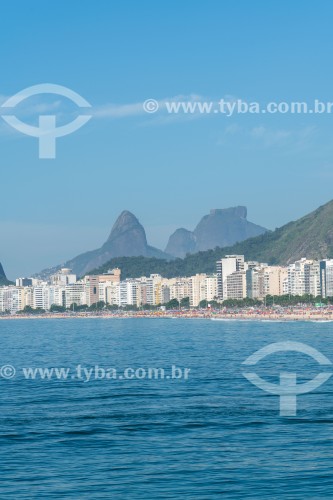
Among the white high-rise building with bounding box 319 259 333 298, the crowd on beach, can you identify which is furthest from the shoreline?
the white high-rise building with bounding box 319 259 333 298

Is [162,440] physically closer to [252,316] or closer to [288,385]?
[288,385]

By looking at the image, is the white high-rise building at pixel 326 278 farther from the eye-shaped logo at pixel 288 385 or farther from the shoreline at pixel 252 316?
the eye-shaped logo at pixel 288 385

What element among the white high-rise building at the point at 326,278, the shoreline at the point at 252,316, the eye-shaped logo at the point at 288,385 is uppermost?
the white high-rise building at the point at 326,278

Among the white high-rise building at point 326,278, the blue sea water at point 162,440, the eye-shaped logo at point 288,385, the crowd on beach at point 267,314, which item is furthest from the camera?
the white high-rise building at point 326,278

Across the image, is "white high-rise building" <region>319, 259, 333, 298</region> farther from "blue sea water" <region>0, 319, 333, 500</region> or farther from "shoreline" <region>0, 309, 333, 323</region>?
"blue sea water" <region>0, 319, 333, 500</region>

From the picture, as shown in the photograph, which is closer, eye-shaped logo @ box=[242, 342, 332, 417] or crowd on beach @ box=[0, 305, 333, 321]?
eye-shaped logo @ box=[242, 342, 332, 417]

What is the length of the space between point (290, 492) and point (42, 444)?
6.24 meters

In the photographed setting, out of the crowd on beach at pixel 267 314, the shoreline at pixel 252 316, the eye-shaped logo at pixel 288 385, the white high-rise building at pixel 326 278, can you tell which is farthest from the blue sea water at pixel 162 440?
the white high-rise building at pixel 326 278

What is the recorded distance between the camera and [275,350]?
5366 centimetres

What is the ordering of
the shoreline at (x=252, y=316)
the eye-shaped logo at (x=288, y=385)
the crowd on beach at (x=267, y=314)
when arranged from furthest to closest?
the crowd on beach at (x=267, y=314)
the shoreline at (x=252, y=316)
the eye-shaped logo at (x=288, y=385)

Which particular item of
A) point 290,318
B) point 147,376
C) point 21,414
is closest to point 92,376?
point 147,376

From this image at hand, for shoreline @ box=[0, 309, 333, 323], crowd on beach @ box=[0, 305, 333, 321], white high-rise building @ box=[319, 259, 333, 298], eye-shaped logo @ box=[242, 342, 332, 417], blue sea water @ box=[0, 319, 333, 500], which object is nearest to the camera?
blue sea water @ box=[0, 319, 333, 500]

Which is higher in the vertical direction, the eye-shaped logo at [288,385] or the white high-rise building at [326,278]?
the white high-rise building at [326,278]

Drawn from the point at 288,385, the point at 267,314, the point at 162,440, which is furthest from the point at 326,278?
the point at 162,440
